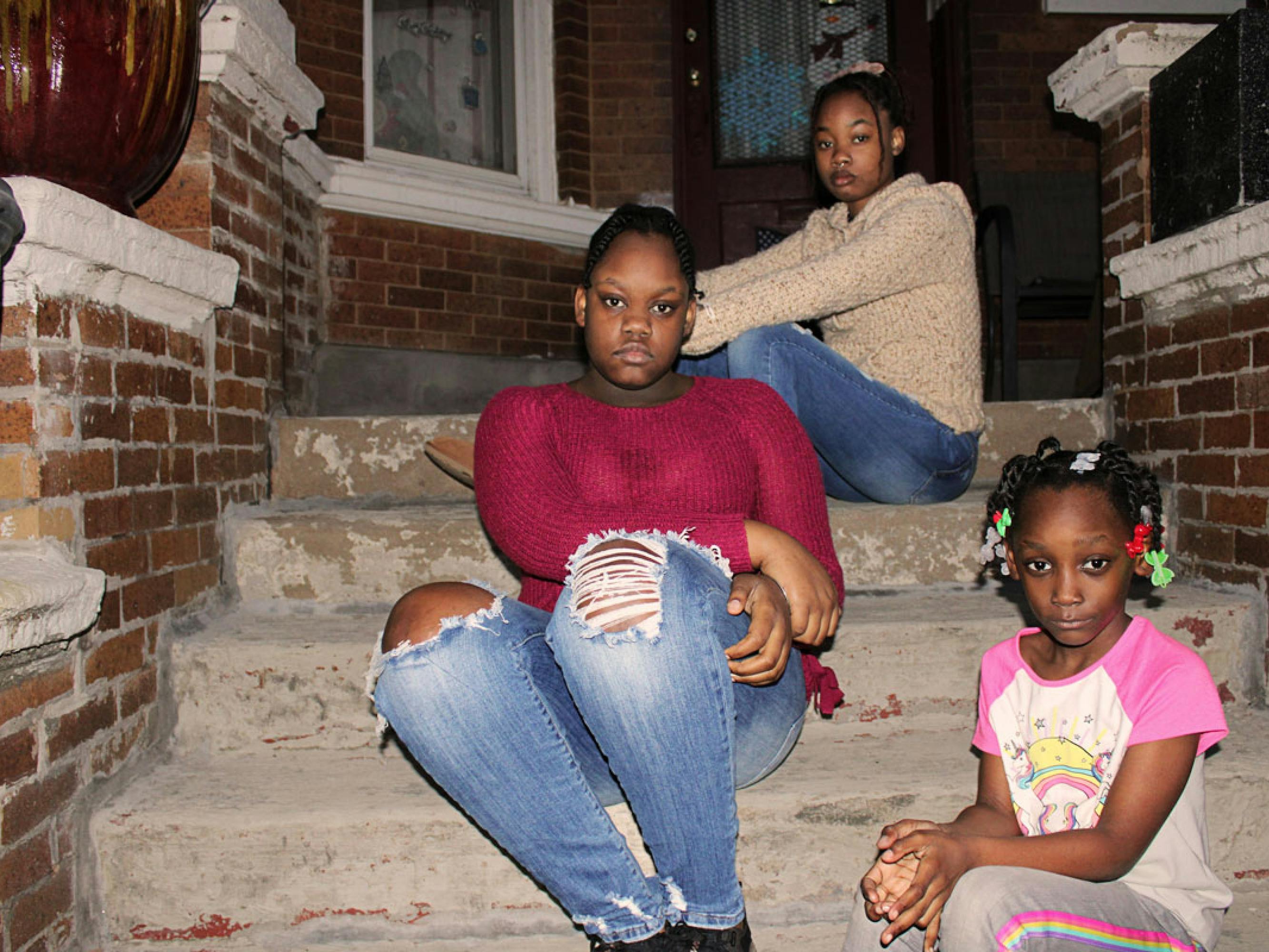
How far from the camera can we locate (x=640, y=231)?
5.32 feet

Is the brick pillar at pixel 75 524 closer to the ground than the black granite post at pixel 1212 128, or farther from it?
closer to the ground

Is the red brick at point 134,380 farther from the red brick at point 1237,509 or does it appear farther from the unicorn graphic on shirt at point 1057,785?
the red brick at point 1237,509

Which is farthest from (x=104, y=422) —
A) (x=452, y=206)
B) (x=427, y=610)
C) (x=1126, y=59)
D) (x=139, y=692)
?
(x=452, y=206)

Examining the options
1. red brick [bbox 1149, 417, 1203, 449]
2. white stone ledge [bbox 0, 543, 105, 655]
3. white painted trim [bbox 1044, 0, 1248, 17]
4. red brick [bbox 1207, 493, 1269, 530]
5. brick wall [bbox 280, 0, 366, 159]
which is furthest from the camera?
white painted trim [bbox 1044, 0, 1248, 17]

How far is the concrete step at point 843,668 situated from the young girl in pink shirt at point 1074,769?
20.8 inches

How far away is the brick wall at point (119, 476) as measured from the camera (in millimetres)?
1500

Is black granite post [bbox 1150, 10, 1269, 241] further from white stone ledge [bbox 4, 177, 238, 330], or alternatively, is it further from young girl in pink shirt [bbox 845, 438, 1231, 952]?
white stone ledge [bbox 4, 177, 238, 330]

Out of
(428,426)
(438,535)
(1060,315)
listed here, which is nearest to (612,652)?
(438,535)

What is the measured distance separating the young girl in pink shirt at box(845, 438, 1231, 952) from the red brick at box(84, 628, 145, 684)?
1.31 metres

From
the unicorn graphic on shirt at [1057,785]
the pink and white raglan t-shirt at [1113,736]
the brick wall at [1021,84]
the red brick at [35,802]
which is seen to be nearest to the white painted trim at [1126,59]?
the pink and white raglan t-shirt at [1113,736]

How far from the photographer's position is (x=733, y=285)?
229cm

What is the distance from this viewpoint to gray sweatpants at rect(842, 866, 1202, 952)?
3.63 feet

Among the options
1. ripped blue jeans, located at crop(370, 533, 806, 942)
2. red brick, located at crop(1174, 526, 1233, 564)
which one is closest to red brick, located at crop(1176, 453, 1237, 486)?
red brick, located at crop(1174, 526, 1233, 564)

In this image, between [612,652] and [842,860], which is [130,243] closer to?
[612,652]
